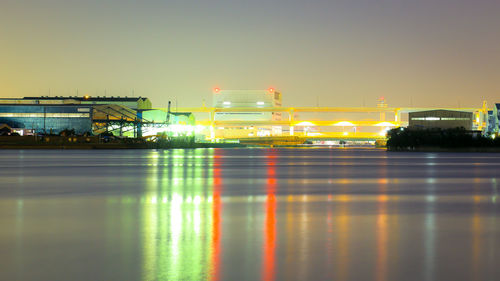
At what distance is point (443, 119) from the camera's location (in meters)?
116

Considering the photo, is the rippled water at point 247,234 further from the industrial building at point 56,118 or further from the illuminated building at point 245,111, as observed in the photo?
the illuminated building at point 245,111

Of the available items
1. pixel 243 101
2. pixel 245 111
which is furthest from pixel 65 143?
pixel 243 101

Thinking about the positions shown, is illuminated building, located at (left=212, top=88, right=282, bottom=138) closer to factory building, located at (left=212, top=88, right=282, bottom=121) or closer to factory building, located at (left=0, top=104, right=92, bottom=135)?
→ factory building, located at (left=212, top=88, right=282, bottom=121)

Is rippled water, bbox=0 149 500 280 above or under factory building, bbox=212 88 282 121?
under

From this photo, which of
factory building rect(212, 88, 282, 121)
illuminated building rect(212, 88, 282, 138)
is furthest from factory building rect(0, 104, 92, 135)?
factory building rect(212, 88, 282, 121)

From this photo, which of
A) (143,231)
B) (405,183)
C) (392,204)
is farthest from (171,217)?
(405,183)

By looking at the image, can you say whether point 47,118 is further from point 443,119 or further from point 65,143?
point 443,119

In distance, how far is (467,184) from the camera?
2231 cm

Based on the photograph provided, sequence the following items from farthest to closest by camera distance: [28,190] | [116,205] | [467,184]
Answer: [467,184]
[28,190]
[116,205]

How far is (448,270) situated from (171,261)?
3.72 metres

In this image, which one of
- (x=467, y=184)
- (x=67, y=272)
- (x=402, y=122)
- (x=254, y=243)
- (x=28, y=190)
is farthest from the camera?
(x=402, y=122)

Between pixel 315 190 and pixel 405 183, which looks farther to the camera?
pixel 405 183

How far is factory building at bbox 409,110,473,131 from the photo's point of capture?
115m

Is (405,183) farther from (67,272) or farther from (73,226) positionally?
(67,272)
